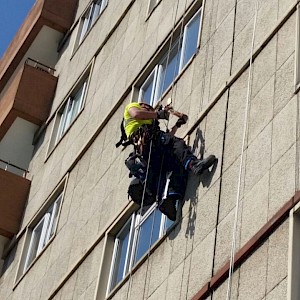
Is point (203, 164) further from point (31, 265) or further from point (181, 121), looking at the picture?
point (31, 265)

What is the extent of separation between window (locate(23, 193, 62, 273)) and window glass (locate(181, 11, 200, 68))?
413 cm

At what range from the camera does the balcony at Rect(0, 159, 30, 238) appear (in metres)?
20.3

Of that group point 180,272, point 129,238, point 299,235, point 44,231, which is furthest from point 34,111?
point 299,235

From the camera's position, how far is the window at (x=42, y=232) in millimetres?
18578

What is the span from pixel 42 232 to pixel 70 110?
3.35 metres

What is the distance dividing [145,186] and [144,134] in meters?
0.67

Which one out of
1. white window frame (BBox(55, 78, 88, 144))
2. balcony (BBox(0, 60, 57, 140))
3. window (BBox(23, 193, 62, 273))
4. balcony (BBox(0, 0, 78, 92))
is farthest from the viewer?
balcony (BBox(0, 0, 78, 92))

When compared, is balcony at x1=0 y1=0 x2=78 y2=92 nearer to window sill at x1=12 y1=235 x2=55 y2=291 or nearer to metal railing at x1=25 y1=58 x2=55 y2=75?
metal railing at x1=25 y1=58 x2=55 y2=75

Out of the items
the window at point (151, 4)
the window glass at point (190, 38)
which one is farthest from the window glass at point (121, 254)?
the window at point (151, 4)

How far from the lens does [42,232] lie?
1900 cm

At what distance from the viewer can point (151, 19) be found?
18.3m

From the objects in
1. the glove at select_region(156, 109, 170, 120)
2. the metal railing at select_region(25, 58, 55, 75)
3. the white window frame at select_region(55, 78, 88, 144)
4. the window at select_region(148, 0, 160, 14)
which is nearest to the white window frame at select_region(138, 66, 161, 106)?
the window at select_region(148, 0, 160, 14)

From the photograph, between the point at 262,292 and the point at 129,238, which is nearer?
the point at 262,292

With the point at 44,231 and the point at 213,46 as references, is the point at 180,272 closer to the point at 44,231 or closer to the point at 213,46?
the point at 213,46
